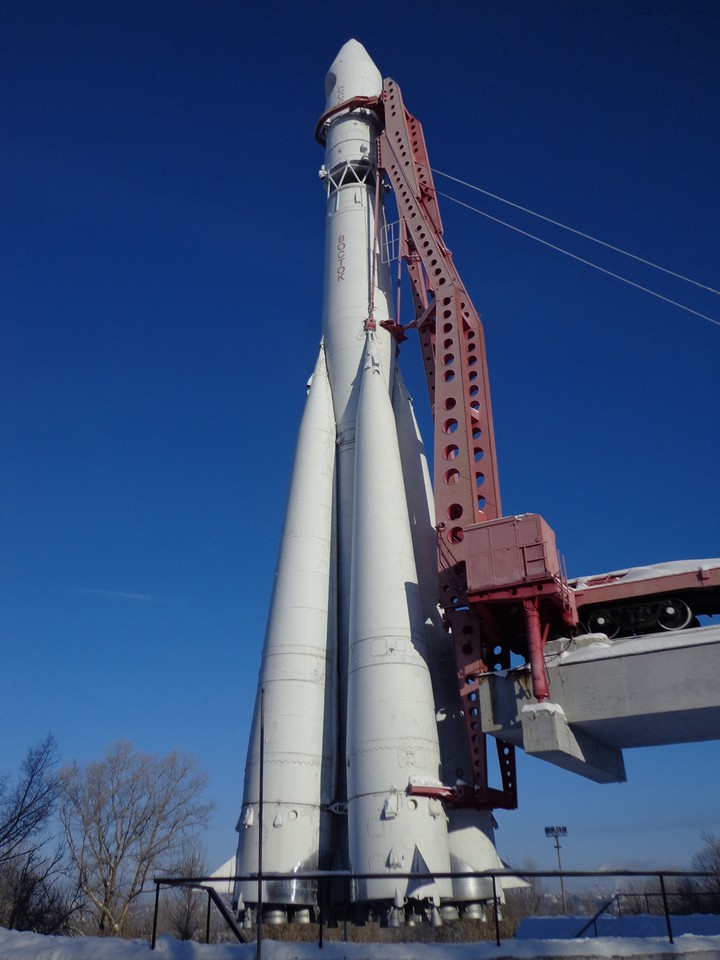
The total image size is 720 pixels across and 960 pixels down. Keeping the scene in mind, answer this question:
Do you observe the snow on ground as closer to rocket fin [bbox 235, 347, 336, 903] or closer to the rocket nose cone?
rocket fin [bbox 235, 347, 336, 903]

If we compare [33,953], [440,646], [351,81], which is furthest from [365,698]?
[351,81]

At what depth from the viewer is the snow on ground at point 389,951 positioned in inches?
436

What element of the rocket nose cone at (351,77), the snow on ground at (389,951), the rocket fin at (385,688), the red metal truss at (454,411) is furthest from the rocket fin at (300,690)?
the rocket nose cone at (351,77)

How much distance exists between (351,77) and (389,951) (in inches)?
1206

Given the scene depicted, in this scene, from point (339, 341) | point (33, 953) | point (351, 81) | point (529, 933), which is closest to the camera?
point (33, 953)

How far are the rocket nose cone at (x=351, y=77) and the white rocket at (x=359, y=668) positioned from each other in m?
8.71

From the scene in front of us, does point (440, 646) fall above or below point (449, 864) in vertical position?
above

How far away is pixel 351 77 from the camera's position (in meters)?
32.1

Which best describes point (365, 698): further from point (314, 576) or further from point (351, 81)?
point (351, 81)

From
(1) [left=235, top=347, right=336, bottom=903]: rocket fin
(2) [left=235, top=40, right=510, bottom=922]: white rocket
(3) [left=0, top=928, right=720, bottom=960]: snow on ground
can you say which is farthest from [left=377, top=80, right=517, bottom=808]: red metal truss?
(3) [left=0, top=928, right=720, bottom=960]: snow on ground

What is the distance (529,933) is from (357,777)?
5890 millimetres

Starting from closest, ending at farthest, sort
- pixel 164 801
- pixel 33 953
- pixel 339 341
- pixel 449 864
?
pixel 33 953, pixel 449 864, pixel 339 341, pixel 164 801

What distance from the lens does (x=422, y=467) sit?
2442 cm

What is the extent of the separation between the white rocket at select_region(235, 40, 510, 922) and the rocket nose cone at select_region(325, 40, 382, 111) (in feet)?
28.6
